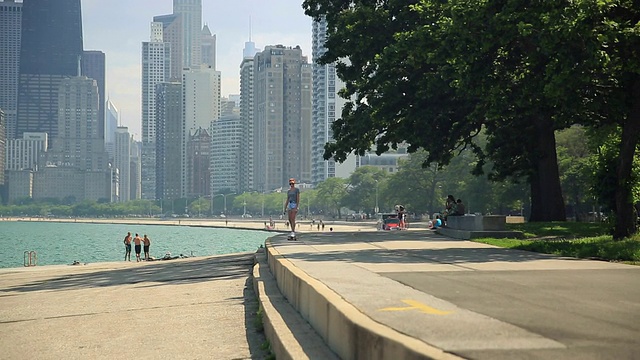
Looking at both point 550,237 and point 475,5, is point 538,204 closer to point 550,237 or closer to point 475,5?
point 550,237

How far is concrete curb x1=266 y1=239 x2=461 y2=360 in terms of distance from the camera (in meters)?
5.22

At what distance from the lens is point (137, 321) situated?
13.2 metres

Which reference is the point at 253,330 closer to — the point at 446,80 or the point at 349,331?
the point at 349,331

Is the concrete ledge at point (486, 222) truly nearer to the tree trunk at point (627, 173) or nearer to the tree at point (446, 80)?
the tree at point (446, 80)

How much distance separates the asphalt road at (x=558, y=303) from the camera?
226 inches

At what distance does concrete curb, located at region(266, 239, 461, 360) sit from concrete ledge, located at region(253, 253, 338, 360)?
0.09m

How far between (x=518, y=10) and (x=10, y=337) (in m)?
14.2

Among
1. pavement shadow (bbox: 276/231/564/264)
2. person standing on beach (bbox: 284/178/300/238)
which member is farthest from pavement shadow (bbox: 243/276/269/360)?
person standing on beach (bbox: 284/178/300/238)

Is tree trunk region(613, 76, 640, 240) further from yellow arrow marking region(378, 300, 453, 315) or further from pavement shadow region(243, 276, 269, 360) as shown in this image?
yellow arrow marking region(378, 300, 453, 315)

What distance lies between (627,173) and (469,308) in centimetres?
1282

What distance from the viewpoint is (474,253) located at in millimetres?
17609

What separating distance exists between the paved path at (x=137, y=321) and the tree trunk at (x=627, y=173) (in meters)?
9.68

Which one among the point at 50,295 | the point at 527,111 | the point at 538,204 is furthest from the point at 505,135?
the point at 50,295

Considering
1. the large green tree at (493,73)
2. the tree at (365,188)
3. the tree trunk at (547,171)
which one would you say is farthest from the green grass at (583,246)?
the tree at (365,188)
